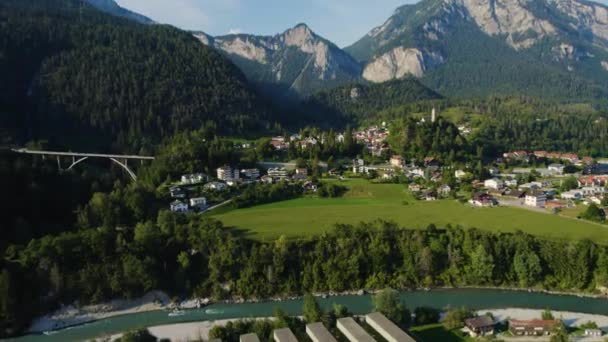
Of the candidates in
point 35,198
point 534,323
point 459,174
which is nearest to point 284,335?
A: point 534,323

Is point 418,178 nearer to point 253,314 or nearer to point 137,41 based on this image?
point 253,314

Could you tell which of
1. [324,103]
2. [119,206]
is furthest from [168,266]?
[324,103]

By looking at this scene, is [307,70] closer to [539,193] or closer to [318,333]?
[539,193]


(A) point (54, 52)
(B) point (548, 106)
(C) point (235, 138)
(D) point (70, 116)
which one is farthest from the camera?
(B) point (548, 106)

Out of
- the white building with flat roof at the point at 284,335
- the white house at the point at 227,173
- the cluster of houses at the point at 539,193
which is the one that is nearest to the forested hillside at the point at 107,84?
the white house at the point at 227,173

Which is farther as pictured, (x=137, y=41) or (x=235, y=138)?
(x=137, y=41)

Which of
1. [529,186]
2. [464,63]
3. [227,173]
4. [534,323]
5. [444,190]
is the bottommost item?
[534,323]

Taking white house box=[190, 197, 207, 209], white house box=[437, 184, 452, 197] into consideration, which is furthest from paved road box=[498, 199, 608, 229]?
white house box=[190, 197, 207, 209]

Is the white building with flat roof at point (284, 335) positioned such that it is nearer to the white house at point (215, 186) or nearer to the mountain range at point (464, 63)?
the white house at point (215, 186)
